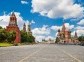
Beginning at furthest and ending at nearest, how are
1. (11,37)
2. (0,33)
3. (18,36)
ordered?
(18,36)
(11,37)
(0,33)

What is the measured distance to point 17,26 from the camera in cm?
19612

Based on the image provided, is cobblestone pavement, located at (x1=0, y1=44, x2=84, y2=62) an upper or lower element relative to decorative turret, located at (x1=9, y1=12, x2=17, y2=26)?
lower

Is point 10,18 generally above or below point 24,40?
above

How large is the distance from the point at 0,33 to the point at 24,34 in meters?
94.0

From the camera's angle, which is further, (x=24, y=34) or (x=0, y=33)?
(x=24, y=34)

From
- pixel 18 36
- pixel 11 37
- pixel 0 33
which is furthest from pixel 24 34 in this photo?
pixel 0 33

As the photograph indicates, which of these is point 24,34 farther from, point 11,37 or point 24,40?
point 11,37

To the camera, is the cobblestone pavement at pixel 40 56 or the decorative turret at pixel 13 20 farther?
the decorative turret at pixel 13 20

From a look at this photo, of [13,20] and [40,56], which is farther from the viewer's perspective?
[13,20]

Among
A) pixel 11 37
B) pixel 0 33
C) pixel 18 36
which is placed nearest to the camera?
pixel 0 33

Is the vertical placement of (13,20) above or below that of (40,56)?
above

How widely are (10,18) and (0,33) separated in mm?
95900

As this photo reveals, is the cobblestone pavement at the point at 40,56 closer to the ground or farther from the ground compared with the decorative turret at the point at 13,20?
closer to the ground

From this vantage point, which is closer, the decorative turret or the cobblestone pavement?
the cobblestone pavement
